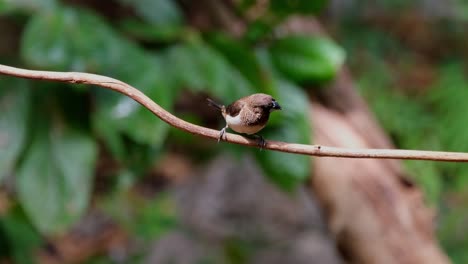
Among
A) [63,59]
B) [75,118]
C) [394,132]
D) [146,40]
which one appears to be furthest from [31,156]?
[394,132]

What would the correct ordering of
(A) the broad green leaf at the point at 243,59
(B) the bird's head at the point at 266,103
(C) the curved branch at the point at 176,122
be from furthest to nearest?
(A) the broad green leaf at the point at 243,59 → (B) the bird's head at the point at 266,103 → (C) the curved branch at the point at 176,122

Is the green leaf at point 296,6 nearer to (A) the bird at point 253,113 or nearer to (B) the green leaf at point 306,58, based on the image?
(B) the green leaf at point 306,58

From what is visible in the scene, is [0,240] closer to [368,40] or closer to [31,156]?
[31,156]

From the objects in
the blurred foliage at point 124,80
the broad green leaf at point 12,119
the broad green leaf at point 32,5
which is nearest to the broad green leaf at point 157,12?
the blurred foliage at point 124,80

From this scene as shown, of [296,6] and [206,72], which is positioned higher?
[296,6]

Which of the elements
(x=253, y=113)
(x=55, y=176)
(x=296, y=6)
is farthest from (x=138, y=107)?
(x=253, y=113)

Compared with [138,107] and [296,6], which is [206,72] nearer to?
[138,107]

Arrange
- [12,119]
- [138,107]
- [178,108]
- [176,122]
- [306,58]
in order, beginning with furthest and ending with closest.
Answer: [178,108] → [306,58] → [12,119] → [138,107] → [176,122]
